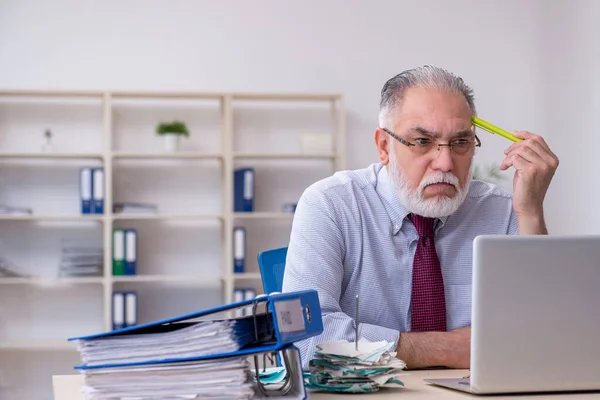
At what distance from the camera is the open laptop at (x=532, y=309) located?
1.26 meters

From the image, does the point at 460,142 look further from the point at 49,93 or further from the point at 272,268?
the point at 49,93

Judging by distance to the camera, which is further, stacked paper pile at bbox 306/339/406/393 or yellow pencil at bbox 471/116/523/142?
yellow pencil at bbox 471/116/523/142

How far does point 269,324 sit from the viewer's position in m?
1.22

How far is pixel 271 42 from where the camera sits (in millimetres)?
5074

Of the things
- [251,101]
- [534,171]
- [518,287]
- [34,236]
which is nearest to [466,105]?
[534,171]

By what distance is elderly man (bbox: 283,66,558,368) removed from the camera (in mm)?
1961

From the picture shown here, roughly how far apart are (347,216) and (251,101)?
3.10 m

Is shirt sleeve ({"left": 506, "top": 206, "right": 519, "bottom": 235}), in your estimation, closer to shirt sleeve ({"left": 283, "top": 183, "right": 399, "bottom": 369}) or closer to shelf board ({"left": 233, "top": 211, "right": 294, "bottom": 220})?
shirt sleeve ({"left": 283, "top": 183, "right": 399, "bottom": 369})

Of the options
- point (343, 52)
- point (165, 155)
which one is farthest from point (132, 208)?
point (343, 52)

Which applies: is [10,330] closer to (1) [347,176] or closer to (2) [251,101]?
(2) [251,101]

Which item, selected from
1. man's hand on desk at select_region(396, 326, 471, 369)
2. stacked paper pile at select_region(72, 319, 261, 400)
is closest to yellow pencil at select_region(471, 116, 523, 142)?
man's hand on desk at select_region(396, 326, 471, 369)

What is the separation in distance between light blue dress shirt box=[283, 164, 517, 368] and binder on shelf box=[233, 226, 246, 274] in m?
2.71

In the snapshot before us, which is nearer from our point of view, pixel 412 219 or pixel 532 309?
pixel 532 309

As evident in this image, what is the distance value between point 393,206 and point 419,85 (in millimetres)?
301
